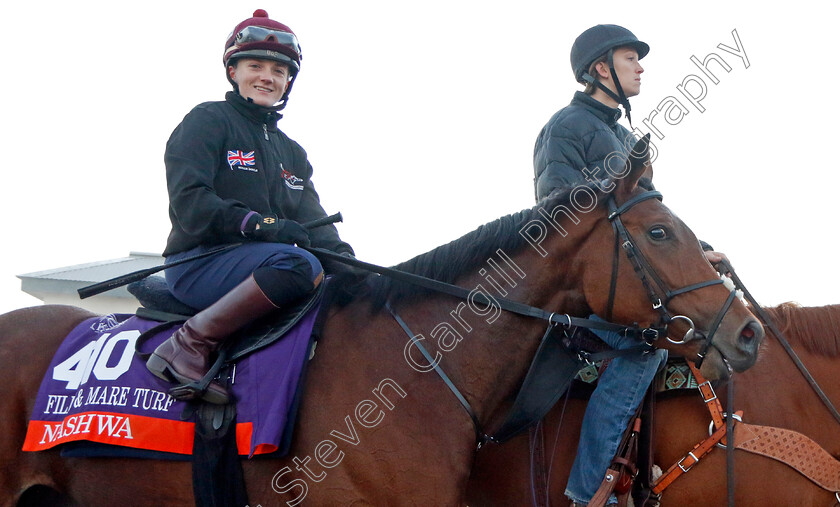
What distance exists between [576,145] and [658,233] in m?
1.57

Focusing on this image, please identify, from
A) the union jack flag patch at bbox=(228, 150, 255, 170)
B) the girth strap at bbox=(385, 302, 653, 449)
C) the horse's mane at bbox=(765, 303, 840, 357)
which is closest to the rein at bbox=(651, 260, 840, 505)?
the horse's mane at bbox=(765, 303, 840, 357)

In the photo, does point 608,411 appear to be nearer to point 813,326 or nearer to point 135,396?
point 813,326

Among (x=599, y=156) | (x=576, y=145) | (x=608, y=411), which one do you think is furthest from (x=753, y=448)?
(x=576, y=145)

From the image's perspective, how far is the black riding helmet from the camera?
553cm

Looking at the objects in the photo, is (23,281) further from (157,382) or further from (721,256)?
(721,256)

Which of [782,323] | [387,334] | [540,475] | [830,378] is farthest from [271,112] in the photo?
[830,378]

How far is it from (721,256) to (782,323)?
0.81 m

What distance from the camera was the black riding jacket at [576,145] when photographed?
16.5ft

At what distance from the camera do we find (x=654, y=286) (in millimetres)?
3801

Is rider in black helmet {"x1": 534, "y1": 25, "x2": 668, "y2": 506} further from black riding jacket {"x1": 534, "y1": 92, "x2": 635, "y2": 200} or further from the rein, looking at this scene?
the rein

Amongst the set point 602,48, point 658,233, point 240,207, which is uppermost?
point 602,48

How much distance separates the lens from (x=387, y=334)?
156 inches

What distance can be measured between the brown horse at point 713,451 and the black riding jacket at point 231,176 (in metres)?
1.95

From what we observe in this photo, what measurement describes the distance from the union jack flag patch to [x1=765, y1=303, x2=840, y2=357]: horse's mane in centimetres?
402
